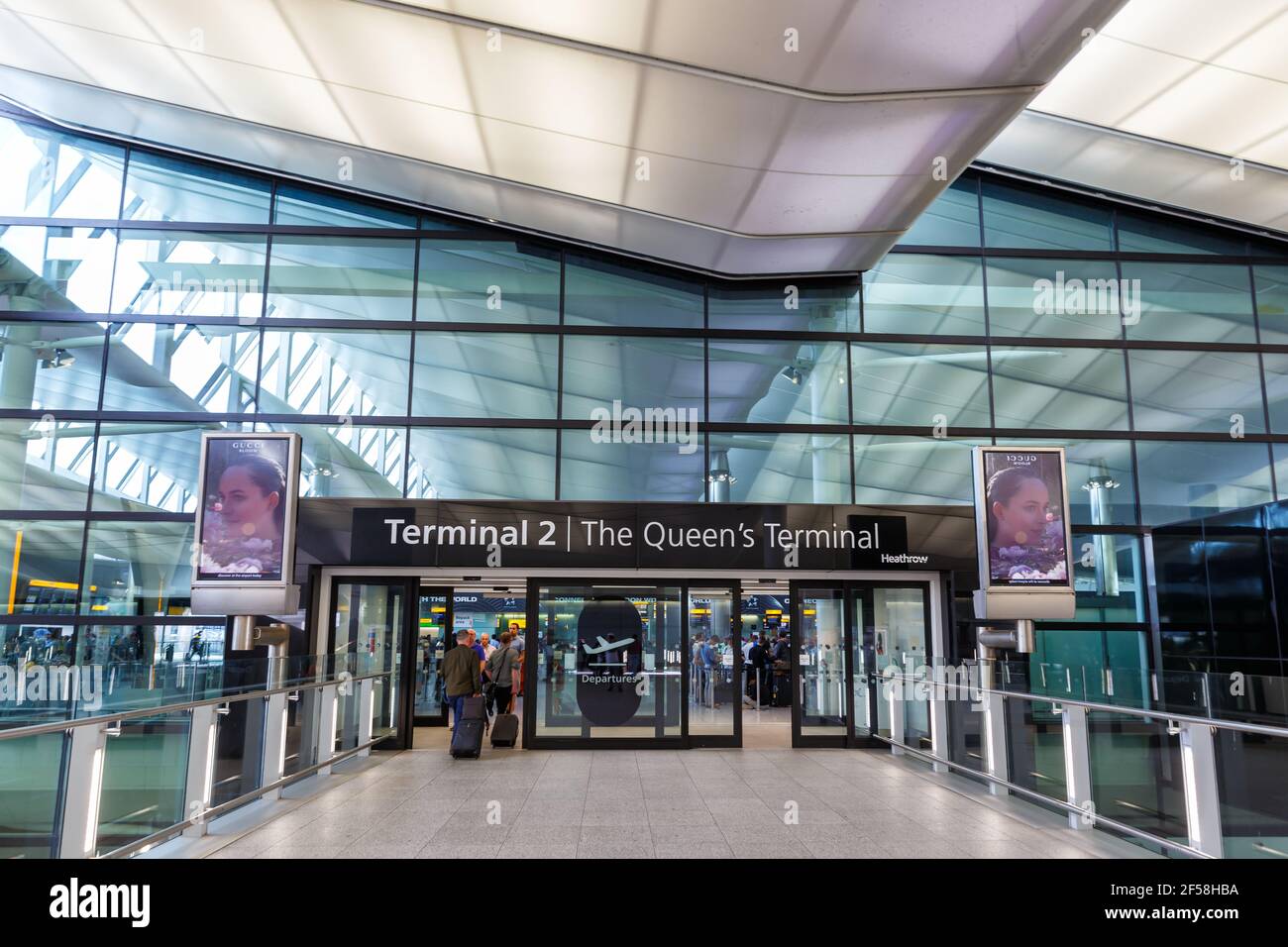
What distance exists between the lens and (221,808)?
6828 millimetres

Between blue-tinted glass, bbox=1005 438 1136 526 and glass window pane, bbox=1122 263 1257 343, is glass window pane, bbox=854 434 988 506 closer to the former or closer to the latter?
blue-tinted glass, bbox=1005 438 1136 526

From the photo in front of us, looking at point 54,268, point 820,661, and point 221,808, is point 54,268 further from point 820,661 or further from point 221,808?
point 820,661

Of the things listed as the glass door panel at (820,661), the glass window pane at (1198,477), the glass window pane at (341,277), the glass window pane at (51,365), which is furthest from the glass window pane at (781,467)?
the glass window pane at (51,365)

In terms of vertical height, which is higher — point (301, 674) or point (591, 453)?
point (591, 453)

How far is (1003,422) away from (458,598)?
8.33 meters

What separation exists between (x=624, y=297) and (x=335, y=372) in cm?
411

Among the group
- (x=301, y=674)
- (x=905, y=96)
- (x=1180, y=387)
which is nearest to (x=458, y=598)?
(x=301, y=674)

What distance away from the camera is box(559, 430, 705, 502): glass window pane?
39.5 ft

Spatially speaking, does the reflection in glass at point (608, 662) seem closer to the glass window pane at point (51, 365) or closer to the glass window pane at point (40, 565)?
the glass window pane at point (40, 565)

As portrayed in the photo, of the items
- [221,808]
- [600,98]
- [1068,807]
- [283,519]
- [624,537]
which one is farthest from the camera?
[624,537]

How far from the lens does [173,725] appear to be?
6.36 m

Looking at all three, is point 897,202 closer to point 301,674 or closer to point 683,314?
point 683,314

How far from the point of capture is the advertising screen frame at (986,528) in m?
9.03

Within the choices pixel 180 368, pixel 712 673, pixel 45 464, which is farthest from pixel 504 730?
pixel 45 464
